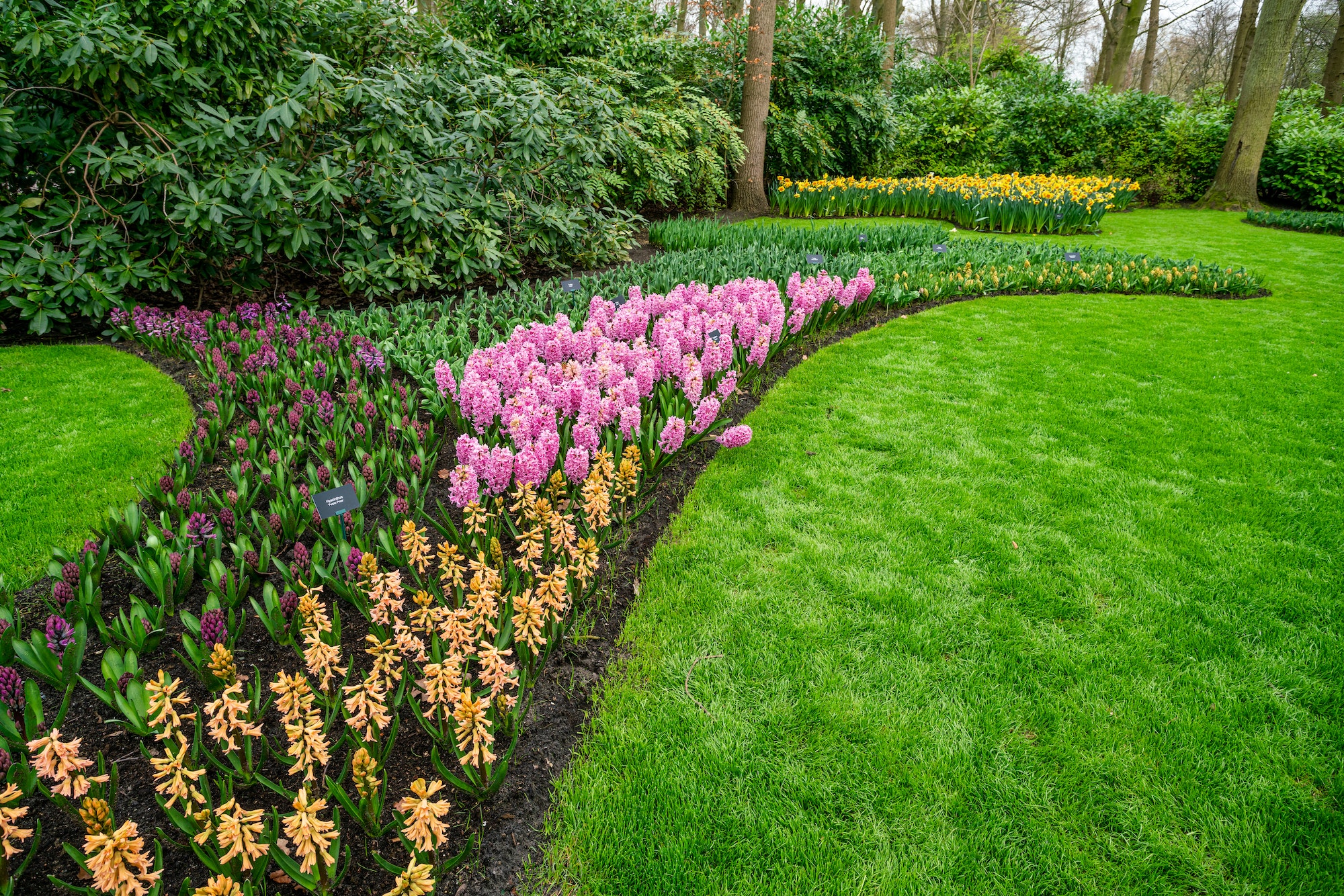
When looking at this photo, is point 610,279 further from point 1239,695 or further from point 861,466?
point 1239,695

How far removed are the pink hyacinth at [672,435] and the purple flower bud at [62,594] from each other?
7.51 feet

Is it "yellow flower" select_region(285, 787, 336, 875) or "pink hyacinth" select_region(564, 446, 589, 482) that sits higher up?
"pink hyacinth" select_region(564, 446, 589, 482)

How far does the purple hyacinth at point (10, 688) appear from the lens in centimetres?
177

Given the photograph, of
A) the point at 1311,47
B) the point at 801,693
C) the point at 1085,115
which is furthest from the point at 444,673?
the point at 1311,47

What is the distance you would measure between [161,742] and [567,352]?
8.46 ft

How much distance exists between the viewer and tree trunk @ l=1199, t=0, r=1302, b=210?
1118 centimetres

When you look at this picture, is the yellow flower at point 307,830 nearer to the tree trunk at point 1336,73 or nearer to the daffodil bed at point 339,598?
the daffodil bed at point 339,598

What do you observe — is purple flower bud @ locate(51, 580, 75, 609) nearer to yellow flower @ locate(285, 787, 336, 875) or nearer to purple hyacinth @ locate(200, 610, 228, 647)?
purple hyacinth @ locate(200, 610, 228, 647)

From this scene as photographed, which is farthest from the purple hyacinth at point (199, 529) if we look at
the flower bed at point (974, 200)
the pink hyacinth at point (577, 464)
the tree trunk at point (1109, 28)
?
the tree trunk at point (1109, 28)

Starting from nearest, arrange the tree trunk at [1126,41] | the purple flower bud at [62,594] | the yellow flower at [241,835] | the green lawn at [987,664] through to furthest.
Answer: the yellow flower at [241,835]
the green lawn at [987,664]
the purple flower bud at [62,594]
the tree trunk at [1126,41]

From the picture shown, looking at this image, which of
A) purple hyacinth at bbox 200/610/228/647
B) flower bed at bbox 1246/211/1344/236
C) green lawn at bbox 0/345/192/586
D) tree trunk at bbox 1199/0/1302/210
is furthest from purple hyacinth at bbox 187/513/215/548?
tree trunk at bbox 1199/0/1302/210

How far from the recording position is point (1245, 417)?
169 inches

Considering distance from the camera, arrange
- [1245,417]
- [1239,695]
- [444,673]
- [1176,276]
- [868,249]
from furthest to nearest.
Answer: [868,249] → [1176,276] → [1245,417] → [1239,695] → [444,673]

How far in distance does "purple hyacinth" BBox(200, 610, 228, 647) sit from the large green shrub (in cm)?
363
